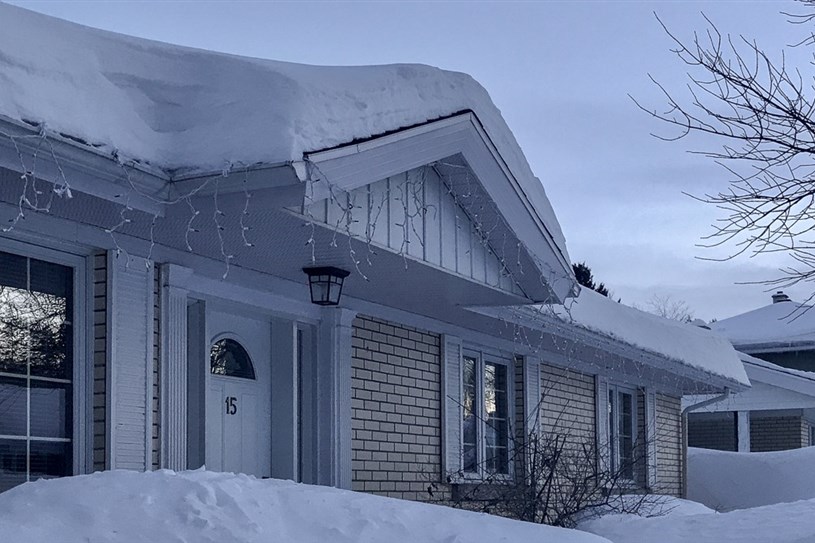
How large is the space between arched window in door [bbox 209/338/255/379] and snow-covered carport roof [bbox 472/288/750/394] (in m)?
2.34

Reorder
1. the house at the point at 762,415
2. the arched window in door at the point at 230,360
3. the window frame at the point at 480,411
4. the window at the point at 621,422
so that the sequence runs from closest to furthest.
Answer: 1. the arched window in door at the point at 230,360
2. the window frame at the point at 480,411
3. the window at the point at 621,422
4. the house at the point at 762,415

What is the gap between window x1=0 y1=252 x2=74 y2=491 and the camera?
5949 mm

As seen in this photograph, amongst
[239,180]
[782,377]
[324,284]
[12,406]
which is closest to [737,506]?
[782,377]

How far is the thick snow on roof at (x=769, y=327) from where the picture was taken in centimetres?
3014

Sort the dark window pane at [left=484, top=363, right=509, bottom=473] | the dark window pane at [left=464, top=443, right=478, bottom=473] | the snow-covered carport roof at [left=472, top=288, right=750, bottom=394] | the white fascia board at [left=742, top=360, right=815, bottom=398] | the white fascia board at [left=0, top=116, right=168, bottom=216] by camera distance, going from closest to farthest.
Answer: the white fascia board at [left=0, top=116, right=168, bottom=216] < the snow-covered carport roof at [left=472, top=288, right=750, bottom=394] < the dark window pane at [left=464, top=443, right=478, bottom=473] < the dark window pane at [left=484, top=363, right=509, bottom=473] < the white fascia board at [left=742, top=360, right=815, bottom=398]

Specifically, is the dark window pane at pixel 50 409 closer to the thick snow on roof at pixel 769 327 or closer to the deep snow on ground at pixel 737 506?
the deep snow on ground at pixel 737 506

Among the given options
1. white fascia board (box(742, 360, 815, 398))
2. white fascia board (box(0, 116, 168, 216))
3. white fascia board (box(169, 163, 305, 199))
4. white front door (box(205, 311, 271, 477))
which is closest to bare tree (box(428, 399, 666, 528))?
white front door (box(205, 311, 271, 477))

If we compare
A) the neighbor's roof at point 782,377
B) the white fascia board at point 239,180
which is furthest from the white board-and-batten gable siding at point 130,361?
the neighbor's roof at point 782,377

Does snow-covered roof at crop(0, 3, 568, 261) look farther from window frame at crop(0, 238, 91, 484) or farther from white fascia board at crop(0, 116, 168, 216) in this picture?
window frame at crop(0, 238, 91, 484)

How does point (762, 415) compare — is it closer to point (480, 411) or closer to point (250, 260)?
point (480, 411)

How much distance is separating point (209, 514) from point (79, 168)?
1.71 meters

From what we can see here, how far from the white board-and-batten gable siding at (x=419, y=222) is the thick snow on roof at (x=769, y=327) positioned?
21.4 metres

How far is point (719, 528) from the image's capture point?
7.97m

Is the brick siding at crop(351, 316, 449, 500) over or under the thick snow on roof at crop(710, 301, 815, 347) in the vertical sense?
under
